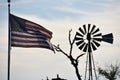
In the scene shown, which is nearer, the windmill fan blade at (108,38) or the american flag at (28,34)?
the american flag at (28,34)

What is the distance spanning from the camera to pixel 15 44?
28562mm

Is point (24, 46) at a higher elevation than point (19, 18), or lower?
lower

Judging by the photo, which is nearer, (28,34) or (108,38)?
(28,34)

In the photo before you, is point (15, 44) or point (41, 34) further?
point (41, 34)

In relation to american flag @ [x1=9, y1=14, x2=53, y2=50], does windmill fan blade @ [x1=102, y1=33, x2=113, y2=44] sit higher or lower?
higher

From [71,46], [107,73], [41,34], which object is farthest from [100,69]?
[41,34]

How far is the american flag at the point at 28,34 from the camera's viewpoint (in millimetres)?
28906

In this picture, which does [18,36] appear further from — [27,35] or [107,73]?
[107,73]

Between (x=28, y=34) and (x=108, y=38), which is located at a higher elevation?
(x=108, y=38)

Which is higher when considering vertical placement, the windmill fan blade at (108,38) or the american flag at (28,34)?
the windmill fan blade at (108,38)

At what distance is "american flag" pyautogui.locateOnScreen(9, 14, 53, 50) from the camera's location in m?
28.9

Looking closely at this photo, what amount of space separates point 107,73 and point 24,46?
48166mm

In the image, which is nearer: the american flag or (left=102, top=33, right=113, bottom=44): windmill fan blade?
the american flag

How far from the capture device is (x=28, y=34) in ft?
98.0
